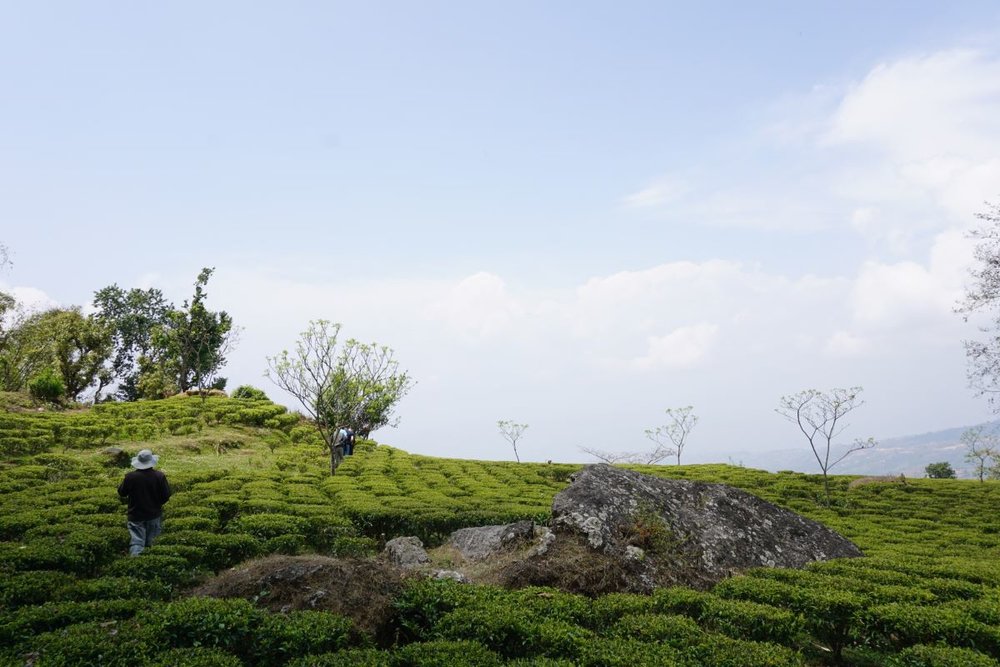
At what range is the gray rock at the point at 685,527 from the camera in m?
11.3

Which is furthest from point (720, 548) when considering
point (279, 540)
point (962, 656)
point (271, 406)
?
point (271, 406)

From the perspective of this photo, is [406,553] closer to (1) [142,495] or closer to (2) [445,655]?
(1) [142,495]

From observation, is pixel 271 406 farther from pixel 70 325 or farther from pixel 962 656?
pixel 962 656

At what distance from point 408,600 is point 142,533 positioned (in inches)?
272

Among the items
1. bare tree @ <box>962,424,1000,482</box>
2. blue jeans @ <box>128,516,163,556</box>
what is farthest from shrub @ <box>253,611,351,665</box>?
bare tree @ <box>962,424,1000,482</box>

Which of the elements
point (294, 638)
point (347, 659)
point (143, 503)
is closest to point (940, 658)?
point (347, 659)

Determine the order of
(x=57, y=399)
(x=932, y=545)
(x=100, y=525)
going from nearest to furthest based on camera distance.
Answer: (x=100, y=525) < (x=932, y=545) < (x=57, y=399)

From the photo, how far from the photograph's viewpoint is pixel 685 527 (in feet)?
40.0

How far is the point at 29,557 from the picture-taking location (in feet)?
31.1

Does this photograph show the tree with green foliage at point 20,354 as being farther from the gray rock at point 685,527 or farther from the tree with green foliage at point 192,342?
the gray rock at point 685,527

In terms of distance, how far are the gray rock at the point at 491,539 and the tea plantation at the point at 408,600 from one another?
1333mm

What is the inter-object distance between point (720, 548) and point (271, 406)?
33.9 m

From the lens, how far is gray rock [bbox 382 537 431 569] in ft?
39.2

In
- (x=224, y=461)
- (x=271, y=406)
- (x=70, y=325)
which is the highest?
(x=70, y=325)
